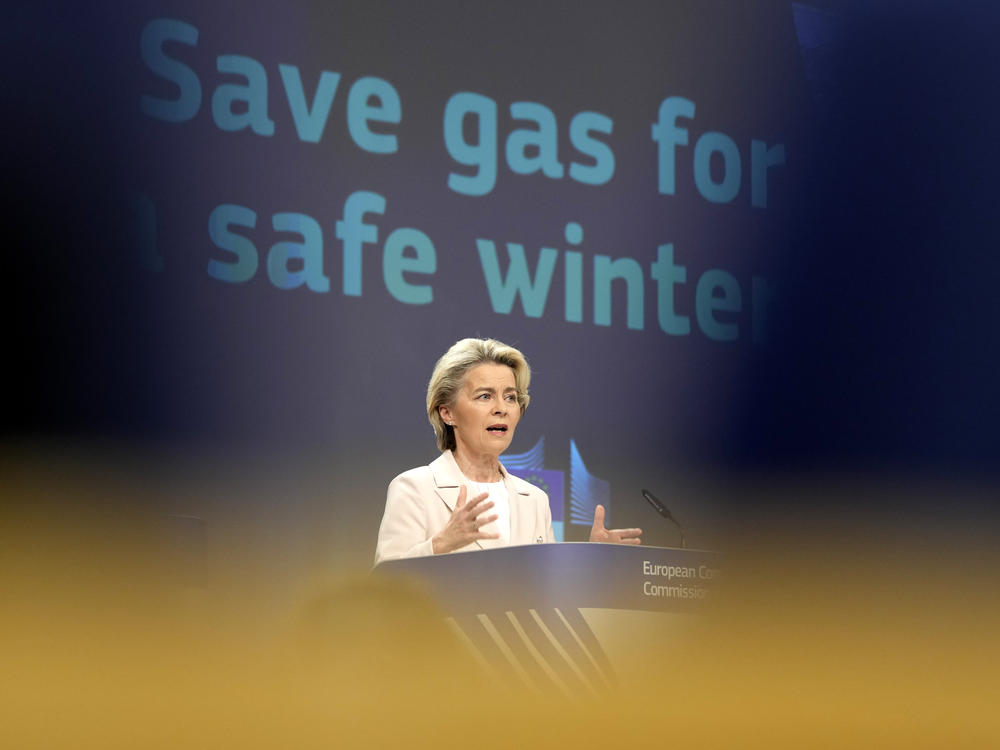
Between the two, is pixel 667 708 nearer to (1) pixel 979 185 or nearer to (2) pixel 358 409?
(2) pixel 358 409

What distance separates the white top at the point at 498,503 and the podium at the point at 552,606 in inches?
15.8

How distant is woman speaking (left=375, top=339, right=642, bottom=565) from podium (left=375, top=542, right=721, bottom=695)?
31 cm

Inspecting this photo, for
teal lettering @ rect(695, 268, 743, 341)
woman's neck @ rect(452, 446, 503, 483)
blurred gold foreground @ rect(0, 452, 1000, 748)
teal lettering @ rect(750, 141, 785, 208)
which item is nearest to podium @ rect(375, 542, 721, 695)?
blurred gold foreground @ rect(0, 452, 1000, 748)

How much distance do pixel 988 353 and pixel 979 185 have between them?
2.40 ft

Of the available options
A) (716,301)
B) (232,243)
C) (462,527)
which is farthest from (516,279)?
(462,527)

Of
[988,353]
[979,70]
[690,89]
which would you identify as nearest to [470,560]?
[690,89]

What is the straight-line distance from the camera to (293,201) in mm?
3840

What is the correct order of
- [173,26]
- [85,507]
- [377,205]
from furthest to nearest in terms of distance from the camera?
[377,205]
[173,26]
[85,507]

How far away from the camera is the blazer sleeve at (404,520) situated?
8.92 feet

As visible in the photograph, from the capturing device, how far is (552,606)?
7.73ft

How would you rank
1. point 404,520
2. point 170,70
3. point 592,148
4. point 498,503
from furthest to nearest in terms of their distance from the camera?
point 592,148 → point 170,70 → point 498,503 → point 404,520

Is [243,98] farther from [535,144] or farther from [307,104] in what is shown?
[535,144]

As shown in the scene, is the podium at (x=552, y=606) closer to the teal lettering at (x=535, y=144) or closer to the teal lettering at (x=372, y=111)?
the teal lettering at (x=372, y=111)

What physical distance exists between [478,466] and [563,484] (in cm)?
129
